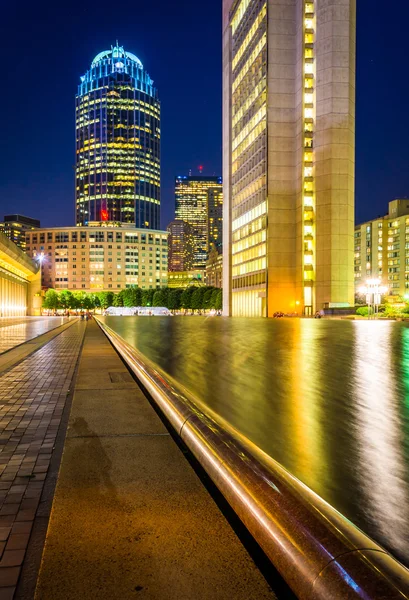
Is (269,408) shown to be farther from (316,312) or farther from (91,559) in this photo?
(316,312)

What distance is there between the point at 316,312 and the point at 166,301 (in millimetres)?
93953

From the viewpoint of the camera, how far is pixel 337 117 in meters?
76.6

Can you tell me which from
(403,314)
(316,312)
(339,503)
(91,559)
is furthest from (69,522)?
(316,312)

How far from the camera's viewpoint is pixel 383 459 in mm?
5387

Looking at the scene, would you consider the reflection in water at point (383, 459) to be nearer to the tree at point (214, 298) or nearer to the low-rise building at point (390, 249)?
the tree at point (214, 298)

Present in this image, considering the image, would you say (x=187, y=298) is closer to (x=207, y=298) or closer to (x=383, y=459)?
(x=207, y=298)

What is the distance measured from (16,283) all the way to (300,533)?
69.6 metres

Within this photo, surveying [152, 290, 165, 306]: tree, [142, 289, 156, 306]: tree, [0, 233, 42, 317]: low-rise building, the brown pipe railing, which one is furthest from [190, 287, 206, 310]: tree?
the brown pipe railing

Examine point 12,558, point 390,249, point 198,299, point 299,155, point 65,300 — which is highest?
point 299,155

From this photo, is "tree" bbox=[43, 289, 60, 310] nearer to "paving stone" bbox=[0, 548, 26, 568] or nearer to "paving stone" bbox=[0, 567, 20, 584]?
"paving stone" bbox=[0, 548, 26, 568]

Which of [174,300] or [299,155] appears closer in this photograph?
[299,155]

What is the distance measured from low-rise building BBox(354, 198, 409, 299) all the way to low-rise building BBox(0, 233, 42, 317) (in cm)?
11038

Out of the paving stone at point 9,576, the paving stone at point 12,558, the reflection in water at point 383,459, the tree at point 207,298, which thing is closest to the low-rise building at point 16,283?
the reflection in water at point 383,459

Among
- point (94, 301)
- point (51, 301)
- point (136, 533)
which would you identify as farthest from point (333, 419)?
point (94, 301)
